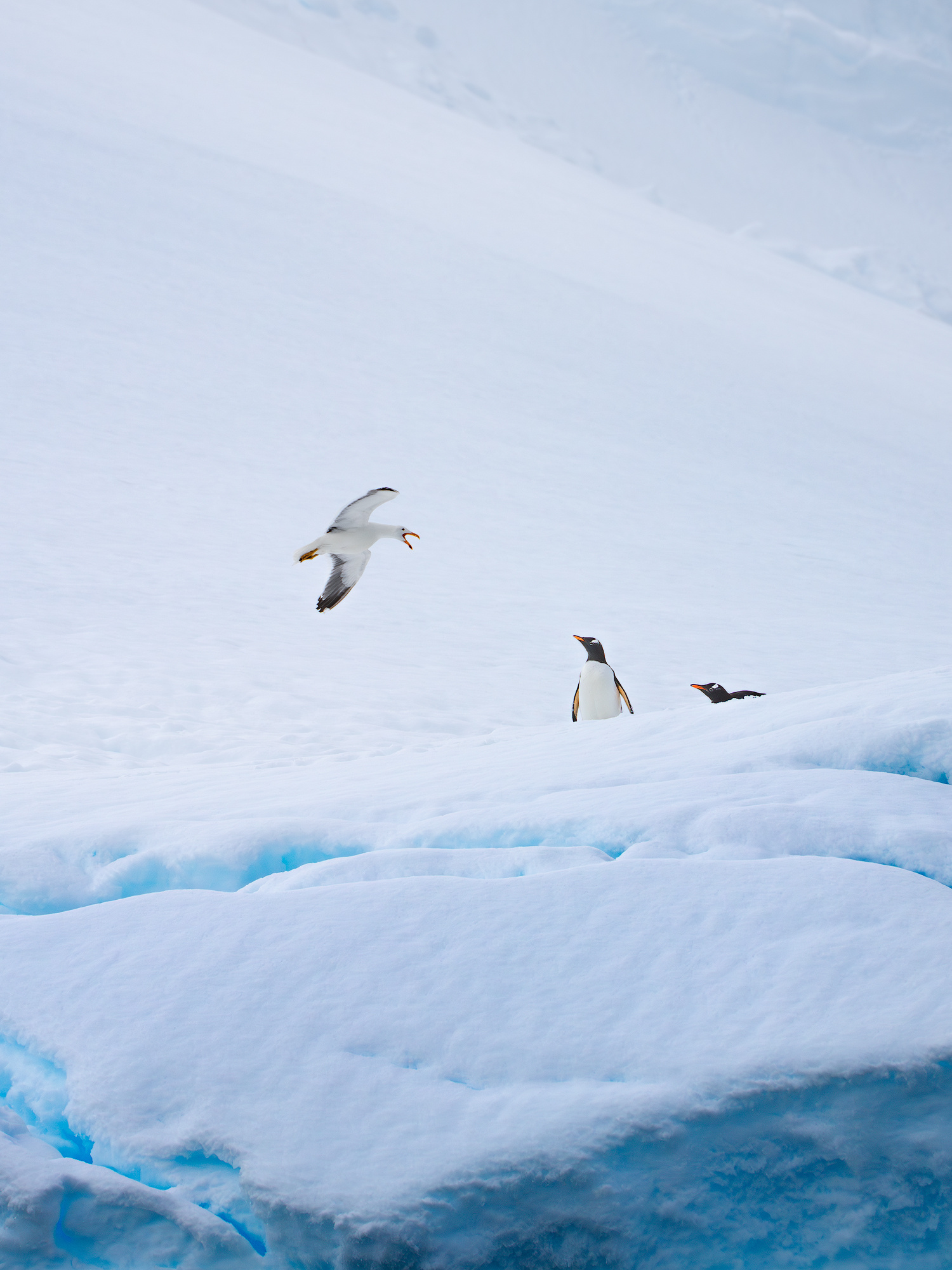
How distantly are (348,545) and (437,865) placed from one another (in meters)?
3.23

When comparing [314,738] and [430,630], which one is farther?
[430,630]

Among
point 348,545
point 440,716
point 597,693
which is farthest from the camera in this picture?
point 440,716

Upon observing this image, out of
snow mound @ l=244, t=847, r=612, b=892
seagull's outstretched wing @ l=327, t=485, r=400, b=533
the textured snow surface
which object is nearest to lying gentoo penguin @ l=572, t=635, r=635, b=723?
the textured snow surface

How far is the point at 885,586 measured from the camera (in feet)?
35.7

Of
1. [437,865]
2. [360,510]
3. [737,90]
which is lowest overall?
[437,865]

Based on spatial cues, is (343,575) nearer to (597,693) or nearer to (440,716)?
(597,693)

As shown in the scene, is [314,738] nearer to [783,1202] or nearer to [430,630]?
[430,630]

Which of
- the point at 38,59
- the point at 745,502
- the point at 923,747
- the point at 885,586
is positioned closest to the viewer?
the point at 923,747

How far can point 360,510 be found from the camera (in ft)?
16.6

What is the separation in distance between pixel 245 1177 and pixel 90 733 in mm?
4744

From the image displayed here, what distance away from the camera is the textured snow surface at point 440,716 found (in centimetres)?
153

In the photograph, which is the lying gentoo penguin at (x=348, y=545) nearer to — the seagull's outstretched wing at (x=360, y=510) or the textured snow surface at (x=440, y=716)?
the seagull's outstretched wing at (x=360, y=510)

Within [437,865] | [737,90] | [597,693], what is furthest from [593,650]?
[737,90]

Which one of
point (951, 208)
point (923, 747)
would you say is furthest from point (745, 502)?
point (951, 208)
